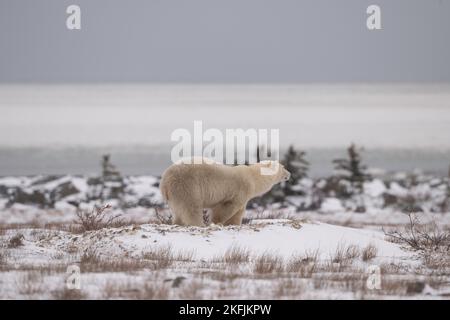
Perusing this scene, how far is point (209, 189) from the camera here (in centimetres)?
1379

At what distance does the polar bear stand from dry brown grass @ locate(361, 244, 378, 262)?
2936 millimetres

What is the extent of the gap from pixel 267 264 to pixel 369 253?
260 cm

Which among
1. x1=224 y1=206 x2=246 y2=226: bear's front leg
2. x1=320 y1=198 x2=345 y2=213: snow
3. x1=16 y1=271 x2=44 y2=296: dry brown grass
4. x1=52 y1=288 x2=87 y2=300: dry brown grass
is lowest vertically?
x1=320 y1=198 x2=345 y2=213: snow

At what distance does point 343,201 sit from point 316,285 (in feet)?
117

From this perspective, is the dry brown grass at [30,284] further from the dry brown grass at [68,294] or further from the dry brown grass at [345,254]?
the dry brown grass at [345,254]

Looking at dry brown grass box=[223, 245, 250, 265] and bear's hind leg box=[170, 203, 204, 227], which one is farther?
bear's hind leg box=[170, 203, 204, 227]

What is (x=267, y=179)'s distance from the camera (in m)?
15.3

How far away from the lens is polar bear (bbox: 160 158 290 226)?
1346 cm

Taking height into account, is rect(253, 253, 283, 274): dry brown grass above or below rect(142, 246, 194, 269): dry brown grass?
below

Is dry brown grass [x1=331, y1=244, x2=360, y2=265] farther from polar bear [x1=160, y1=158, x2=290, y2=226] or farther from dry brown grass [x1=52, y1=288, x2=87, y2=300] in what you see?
dry brown grass [x1=52, y1=288, x2=87, y2=300]

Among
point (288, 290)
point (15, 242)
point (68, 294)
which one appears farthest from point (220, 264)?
point (15, 242)

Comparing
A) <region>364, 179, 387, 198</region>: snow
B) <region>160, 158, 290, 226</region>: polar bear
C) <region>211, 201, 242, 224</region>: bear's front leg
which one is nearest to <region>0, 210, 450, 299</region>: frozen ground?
<region>160, 158, 290, 226</region>: polar bear
